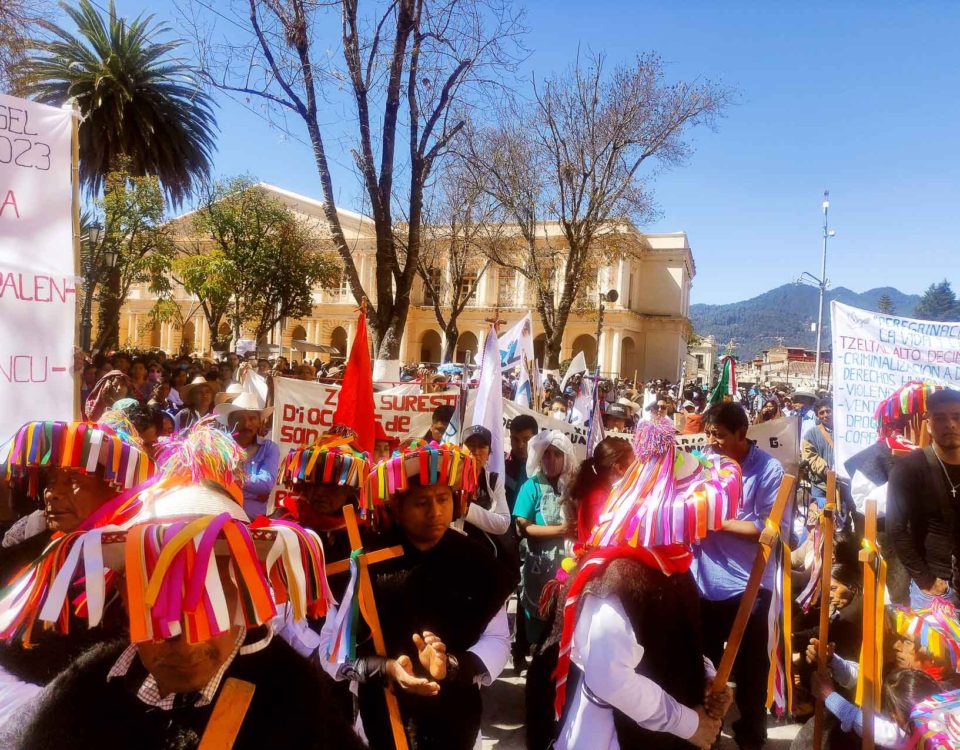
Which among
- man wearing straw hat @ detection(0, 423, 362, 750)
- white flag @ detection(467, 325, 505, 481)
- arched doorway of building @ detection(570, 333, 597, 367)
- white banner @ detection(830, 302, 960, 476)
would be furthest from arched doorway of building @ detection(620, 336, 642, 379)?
man wearing straw hat @ detection(0, 423, 362, 750)

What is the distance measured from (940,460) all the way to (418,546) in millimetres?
2623

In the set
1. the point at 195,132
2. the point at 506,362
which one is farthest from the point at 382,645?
the point at 195,132

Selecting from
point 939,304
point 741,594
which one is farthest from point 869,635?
point 939,304

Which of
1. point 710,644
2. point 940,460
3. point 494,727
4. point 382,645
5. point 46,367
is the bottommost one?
point 494,727

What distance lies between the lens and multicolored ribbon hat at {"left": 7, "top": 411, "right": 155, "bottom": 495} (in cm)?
244

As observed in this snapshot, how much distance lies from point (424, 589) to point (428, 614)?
0.09m

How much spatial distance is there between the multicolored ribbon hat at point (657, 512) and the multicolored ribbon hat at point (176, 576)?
103 centimetres

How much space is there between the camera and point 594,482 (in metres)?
3.31

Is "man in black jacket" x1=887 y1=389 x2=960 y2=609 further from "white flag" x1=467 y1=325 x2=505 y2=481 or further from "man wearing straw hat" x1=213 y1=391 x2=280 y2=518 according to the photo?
"man wearing straw hat" x1=213 y1=391 x2=280 y2=518

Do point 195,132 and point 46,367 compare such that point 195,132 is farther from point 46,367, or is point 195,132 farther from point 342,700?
point 342,700

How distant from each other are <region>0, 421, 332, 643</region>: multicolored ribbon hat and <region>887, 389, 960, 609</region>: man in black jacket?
3.06 metres

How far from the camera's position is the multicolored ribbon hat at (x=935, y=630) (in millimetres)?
2629

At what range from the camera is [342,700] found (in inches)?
107

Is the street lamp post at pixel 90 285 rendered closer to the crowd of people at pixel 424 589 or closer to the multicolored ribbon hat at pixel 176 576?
the crowd of people at pixel 424 589
